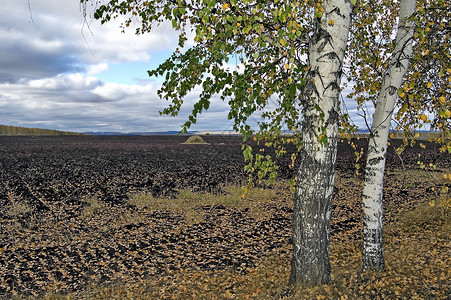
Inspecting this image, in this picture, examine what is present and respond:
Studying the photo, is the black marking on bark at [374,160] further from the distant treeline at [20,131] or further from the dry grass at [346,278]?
the distant treeline at [20,131]

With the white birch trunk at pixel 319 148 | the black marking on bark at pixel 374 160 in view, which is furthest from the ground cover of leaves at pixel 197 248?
the black marking on bark at pixel 374 160

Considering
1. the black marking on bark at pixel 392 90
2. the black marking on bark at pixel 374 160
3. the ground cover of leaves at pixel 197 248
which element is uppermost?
the black marking on bark at pixel 392 90

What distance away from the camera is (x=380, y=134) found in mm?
6148

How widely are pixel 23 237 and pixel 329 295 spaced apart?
10036 mm

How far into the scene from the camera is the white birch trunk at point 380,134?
19.7 feet

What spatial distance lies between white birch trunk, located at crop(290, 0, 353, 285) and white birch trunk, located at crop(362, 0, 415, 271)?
50.3 inches

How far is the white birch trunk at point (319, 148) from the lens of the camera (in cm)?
524

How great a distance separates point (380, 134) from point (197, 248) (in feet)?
20.8

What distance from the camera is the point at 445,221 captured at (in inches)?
402

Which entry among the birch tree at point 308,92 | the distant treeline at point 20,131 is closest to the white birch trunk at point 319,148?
the birch tree at point 308,92

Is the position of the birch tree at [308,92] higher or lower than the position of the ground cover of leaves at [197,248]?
higher

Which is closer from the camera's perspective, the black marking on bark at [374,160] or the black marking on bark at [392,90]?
the black marking on bark at [392,90]

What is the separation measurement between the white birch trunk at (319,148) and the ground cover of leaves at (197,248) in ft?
1.91

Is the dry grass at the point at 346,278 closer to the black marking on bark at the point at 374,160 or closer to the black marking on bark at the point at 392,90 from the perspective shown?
the black marking on bark at the point at 374,160
